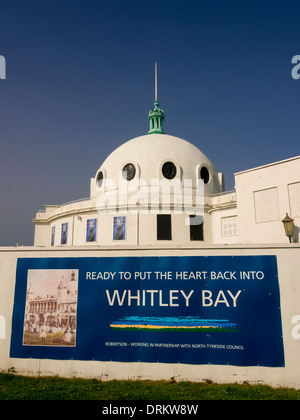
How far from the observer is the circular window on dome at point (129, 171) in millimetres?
29691

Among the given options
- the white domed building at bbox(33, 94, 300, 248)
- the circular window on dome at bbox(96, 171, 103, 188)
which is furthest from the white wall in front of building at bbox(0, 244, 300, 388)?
the circular window on dome at bbox(96, 171, 103, 188)

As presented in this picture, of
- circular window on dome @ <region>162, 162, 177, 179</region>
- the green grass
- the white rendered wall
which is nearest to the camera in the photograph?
the green grass

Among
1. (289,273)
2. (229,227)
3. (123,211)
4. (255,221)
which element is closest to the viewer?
(289,273)

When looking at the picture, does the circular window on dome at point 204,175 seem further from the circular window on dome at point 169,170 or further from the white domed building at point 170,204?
the circular window on dome at point 169,170

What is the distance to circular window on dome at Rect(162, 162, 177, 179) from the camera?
29.4 meters

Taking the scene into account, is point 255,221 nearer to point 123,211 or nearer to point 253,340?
point 253,340

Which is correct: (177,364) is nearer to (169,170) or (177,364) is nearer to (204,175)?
(169,170)

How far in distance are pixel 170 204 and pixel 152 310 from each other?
17.2 m

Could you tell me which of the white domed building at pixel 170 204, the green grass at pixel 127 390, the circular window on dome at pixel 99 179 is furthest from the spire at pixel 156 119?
the green grass at pixel 127 390

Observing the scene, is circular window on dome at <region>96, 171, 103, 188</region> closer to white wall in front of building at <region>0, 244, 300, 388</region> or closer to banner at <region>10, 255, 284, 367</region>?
white wall in front of building at <region>0, 244, 300, 388</region>

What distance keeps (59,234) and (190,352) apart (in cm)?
2276

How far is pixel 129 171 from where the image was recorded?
3011cm
